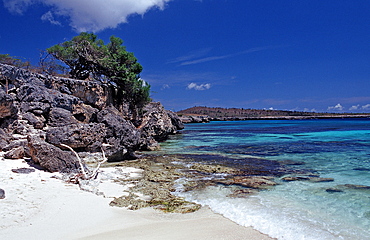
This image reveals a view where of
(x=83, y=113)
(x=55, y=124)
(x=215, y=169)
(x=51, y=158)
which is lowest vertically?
(x=215, y=169)

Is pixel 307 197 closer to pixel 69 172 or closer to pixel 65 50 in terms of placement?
pixel 69 172

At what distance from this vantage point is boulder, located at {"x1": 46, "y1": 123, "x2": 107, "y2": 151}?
9617 millimetres

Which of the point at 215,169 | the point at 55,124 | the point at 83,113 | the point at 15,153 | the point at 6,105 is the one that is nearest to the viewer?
the point at 15,153

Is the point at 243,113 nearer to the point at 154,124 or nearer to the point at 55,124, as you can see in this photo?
the point at 154,124

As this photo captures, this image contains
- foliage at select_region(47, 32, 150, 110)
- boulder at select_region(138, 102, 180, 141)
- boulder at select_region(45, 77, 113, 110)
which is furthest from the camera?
boulder at select_region(138, 102, 180, 141)

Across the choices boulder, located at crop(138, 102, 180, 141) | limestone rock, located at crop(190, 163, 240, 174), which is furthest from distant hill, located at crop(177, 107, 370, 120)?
limestone rock, located at crop(190, 163, 240, 174)

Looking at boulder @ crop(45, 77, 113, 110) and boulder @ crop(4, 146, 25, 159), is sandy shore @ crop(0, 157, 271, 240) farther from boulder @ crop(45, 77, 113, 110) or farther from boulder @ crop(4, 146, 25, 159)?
boulder @ crop(45, 77, 113, 110)

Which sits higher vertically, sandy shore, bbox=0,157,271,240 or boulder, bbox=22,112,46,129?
boulder, bbox=22,112,46,129

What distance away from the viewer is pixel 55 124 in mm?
12539

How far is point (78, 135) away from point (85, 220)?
586 cm

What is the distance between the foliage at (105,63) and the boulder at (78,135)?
9583 millimetres

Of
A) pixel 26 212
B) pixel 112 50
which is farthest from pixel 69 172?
pixel 112 50

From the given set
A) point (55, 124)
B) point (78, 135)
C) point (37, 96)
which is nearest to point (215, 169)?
point (78, 135)

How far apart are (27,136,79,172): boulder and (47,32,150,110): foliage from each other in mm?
12081
